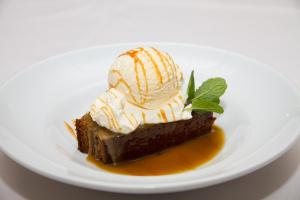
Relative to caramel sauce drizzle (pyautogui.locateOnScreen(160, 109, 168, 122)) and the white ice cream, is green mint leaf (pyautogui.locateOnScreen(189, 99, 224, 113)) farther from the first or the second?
caramel sauce drizzle (pyautogui.locateOnScreen(160, 109, 168, 122))

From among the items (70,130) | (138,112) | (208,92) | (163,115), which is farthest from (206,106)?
(70,130)

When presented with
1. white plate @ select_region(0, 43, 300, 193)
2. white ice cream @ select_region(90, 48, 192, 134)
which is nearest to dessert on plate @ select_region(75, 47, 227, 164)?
white ice cream @ select_region(90, 48, 192, 134)

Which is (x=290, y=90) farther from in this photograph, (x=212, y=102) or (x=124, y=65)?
(x=124, y=65)

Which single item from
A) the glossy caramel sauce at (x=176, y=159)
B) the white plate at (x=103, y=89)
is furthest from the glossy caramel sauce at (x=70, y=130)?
the glossy caramel sauce at (x=176, y=159)

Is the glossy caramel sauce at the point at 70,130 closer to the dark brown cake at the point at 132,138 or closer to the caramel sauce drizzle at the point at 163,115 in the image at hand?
the dark brown cake at the point at 132,138

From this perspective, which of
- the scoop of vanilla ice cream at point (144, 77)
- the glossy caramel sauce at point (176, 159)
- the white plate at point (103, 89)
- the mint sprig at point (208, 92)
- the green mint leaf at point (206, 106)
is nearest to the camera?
the white plate at point (103, 89)

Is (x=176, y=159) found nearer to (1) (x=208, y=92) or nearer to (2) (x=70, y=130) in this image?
(1) (x=208, y=92)
